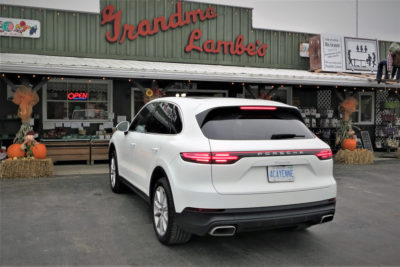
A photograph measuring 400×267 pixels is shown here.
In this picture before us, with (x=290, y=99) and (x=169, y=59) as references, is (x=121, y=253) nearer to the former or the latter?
(x=169, y=59)

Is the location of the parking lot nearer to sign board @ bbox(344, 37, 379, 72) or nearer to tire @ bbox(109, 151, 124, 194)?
tire @ bbox(109, 151, 124, 194)

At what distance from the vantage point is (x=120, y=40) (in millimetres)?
12469

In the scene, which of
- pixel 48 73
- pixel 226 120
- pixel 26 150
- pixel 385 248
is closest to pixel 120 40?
pixel 48 73

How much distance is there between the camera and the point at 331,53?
14414mm

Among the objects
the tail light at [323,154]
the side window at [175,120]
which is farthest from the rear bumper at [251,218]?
the side window at [175,120]

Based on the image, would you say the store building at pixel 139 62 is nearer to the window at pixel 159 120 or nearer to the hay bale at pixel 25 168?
the hay bale at pixel 25 168

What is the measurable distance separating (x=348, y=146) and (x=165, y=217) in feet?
29.6

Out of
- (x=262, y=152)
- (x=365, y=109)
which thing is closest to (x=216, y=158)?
(x=262, y=152)

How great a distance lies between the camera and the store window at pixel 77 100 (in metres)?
11.8

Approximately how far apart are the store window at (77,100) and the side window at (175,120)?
27.6ft

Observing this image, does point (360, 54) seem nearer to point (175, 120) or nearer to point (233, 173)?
point (175, 120)

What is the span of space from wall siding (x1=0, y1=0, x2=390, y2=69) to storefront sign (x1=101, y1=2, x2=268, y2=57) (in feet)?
0.48

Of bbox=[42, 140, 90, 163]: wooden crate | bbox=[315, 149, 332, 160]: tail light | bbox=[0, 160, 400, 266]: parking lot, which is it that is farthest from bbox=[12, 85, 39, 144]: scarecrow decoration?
bbox=[315, 149, 332, 160]: tail light

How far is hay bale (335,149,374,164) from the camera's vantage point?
1130 centimetres
